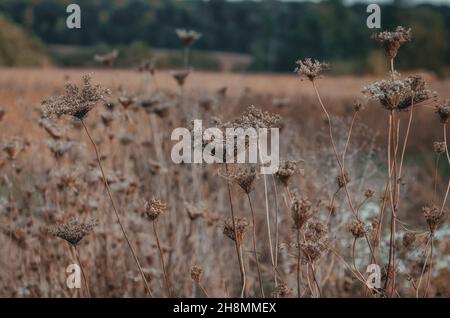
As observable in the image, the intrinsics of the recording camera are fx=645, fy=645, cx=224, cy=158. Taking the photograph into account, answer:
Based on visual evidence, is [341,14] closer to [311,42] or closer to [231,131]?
[311,42]

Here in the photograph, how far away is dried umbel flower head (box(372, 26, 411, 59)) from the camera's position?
6.60 feet

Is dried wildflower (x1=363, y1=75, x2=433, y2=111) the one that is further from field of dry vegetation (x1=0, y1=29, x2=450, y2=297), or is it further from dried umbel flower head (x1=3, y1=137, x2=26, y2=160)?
dried umbel flower head (x1=3, y1=137, x2=26, y2=160)

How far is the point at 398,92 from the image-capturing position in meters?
1.89

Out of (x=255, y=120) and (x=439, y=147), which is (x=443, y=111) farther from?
(x=255, y=120)

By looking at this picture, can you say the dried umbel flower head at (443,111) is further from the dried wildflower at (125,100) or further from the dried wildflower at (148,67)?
the dried wildflower at (148,67)

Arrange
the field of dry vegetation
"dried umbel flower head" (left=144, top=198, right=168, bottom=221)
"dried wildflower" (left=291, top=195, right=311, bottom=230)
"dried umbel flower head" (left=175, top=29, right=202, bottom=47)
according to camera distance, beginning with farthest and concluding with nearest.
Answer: "dried umbel flower head" (left=175, top=29, right=202, bottom=47)
the field of dry vegetation
"dried umbel flower head" (left=144, top=198, right=168, bottom=221)
"dried wildflower" (left=291, top=195, right=311, bottom=230)

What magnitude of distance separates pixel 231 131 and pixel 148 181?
8.48ft

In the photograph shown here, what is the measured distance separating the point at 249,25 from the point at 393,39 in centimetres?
7196

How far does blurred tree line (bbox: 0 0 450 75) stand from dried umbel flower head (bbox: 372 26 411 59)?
143 feet

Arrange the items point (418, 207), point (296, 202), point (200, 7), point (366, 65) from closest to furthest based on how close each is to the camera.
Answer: point (296, 202), point (418, 207), point (366, 65), point (200, 7)

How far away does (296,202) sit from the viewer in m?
1.83

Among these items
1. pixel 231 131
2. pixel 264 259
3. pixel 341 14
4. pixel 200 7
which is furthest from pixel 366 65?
pixel 231 131

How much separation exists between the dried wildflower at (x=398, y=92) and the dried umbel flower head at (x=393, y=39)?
12 cm

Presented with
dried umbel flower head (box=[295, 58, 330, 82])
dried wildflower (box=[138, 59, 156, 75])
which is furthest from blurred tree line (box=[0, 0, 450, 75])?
dried umbel flower head (box=[295, 58, 330, 82])
